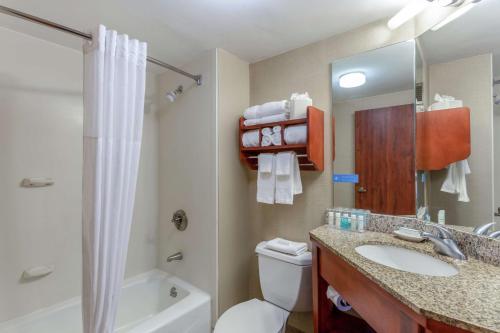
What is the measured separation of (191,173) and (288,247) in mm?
954

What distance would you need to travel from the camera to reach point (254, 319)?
59.9 inches

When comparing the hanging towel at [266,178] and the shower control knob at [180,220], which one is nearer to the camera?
the hanging towel at [266,178]

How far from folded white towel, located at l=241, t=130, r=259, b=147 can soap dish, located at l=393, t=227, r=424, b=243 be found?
1.03 metres

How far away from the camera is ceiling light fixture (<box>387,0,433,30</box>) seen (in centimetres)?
120

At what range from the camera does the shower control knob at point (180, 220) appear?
2045mm

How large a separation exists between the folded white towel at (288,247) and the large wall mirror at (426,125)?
398mm

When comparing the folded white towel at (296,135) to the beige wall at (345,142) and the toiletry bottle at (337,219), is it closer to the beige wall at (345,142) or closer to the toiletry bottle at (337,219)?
the beige wall at (345,142)

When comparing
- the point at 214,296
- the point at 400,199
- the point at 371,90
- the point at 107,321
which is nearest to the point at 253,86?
the point at 371,90

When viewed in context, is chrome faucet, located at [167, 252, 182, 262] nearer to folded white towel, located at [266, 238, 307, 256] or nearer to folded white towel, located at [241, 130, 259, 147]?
folded white towel, located at [266, 238, 307, 256]

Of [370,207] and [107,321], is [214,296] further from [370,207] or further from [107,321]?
[370,207]

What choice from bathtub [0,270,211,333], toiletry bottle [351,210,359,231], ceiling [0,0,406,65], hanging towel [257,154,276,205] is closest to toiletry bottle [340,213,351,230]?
toiletry bottle [351,210,359,231]

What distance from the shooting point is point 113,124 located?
45.9 inches

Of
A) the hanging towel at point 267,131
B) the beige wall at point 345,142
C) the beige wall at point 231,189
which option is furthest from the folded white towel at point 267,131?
the beige wall at point 345,142

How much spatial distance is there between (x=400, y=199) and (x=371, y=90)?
698mm
